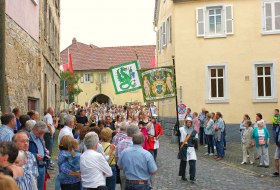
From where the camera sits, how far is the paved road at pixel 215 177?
10.0 meters

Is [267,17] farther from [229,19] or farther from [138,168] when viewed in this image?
[138,168]

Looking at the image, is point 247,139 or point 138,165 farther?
point 247,139

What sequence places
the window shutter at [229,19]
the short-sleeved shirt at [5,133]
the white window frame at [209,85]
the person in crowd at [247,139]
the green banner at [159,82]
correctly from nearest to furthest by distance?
1. the short-sleeved shirt at [5,133]
2. the green banner at [159,82]
3. the person in crowd at [247,139]
4. the white window frame at [209,85]
5. the window shutter at [229,19]

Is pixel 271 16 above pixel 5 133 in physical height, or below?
above

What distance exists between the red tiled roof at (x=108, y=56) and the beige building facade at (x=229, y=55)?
115ft

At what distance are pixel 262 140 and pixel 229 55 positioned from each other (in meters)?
10.1

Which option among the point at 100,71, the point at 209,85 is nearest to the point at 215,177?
the point at 209,85

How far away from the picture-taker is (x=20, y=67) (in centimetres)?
1220

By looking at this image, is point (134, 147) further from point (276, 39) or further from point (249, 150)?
point (276, 39)

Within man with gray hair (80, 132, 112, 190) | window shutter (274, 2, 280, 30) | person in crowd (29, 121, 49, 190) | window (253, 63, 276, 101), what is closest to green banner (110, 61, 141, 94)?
person in crowd (29, 121, 49, 190)

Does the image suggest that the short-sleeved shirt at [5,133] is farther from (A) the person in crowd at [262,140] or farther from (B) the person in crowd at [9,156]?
(A) the person in crowd at [262,140]

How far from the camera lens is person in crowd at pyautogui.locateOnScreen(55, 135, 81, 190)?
19.9 feet

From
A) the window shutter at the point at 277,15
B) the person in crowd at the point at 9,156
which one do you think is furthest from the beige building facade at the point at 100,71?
the person in crowd at the point at 9,156

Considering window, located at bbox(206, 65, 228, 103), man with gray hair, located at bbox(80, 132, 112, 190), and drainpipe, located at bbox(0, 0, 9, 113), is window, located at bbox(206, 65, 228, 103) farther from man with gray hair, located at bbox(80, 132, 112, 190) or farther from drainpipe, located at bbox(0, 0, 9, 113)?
man with gray hair, located at bbox(80, 132, 112, 190)
